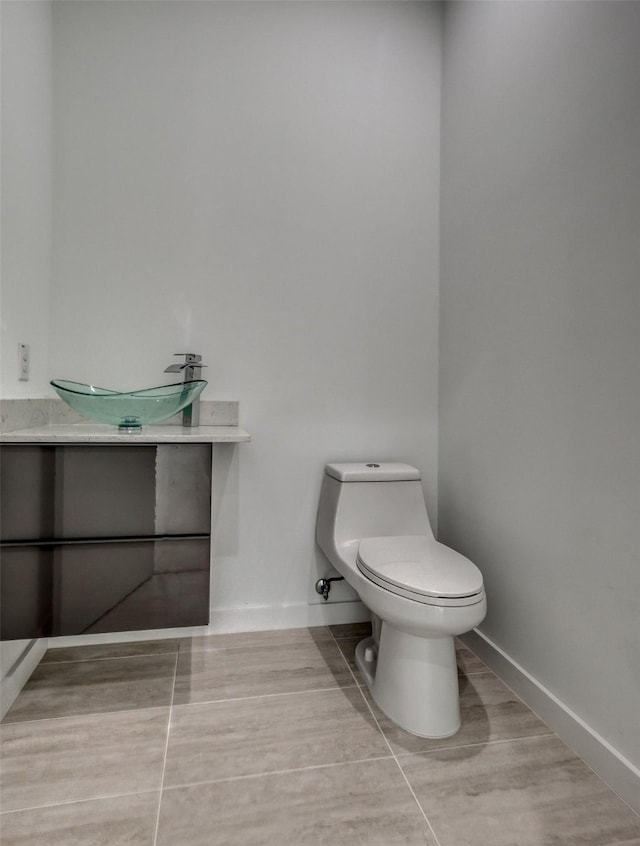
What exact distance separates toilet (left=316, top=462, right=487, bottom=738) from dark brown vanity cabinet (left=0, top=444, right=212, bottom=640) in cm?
52

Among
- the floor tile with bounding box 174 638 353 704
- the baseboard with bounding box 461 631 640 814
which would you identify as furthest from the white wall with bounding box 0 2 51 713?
the baseboard with bounding box 461 631 640 814

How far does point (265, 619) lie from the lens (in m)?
1.84

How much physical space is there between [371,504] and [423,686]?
616 mm

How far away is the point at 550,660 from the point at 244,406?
1313 millimetres

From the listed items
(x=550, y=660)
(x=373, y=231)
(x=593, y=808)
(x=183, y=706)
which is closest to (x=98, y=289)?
(x=373, y=231)

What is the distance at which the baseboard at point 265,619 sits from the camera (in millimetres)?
1785

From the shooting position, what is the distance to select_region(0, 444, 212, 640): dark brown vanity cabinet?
1165mm

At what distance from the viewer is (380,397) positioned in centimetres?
195

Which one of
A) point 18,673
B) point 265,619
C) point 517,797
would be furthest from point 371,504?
point 18,673

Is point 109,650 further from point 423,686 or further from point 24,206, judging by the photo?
point 24,206

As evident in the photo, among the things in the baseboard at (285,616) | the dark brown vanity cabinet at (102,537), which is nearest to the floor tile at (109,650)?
the baseboard at (285,616)

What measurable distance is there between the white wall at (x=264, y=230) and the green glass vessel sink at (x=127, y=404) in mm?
386

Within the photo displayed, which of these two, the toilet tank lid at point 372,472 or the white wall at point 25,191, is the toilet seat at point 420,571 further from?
the white wall at point 25,191

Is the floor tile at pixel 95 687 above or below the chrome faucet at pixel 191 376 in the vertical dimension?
below
